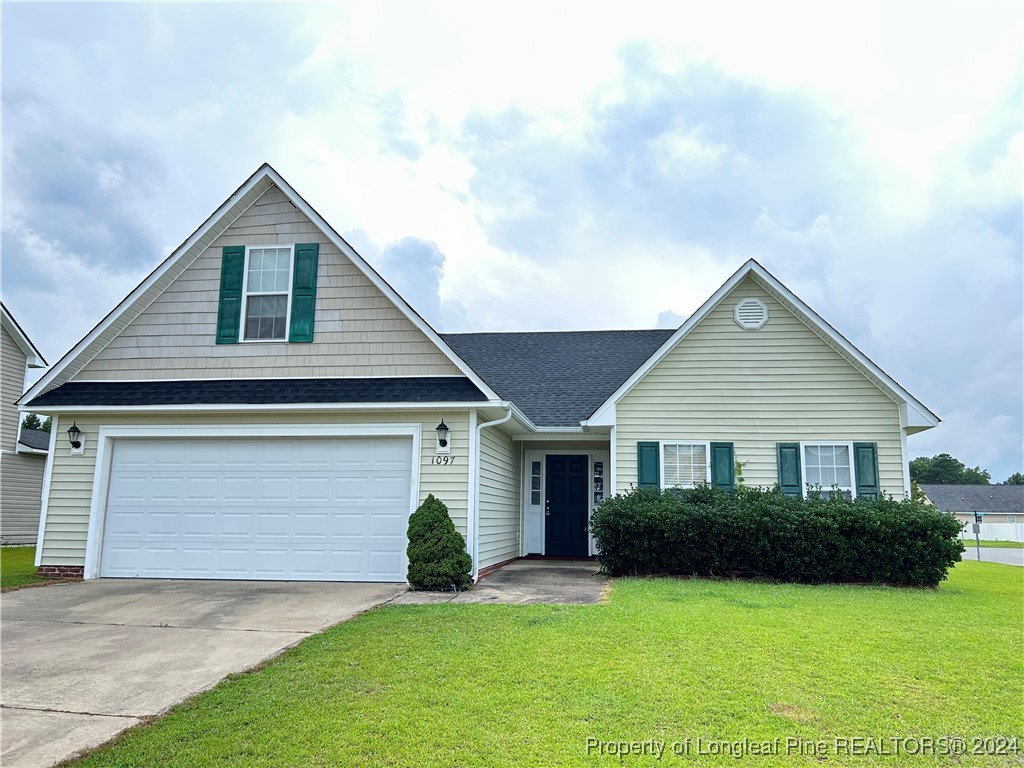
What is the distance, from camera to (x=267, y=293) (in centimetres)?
1104

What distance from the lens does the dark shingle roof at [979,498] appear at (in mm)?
50156

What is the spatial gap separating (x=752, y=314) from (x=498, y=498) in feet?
19.0

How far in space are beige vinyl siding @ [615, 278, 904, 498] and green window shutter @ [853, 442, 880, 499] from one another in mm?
136

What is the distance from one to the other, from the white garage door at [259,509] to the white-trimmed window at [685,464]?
16.0 ft

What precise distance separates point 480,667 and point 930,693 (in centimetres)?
319

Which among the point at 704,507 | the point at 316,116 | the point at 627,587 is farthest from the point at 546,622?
the point at 316,116

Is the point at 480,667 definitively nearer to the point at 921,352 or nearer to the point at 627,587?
the point at 627,587

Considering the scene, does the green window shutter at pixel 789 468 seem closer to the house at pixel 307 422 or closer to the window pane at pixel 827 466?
the house at pixel 307 422

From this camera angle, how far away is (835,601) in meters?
8.52

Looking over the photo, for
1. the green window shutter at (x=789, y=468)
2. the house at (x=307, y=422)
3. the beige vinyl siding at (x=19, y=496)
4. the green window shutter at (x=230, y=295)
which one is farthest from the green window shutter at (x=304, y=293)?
the beige vinyl siding at (x=19, y=496)

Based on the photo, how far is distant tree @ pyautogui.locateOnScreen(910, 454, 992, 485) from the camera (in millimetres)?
84562

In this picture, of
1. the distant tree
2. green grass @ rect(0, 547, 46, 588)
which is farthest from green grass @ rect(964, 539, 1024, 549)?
the distant tree

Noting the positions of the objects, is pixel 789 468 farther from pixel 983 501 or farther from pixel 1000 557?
pixel 983 501

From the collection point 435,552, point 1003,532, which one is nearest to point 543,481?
point 435,552
